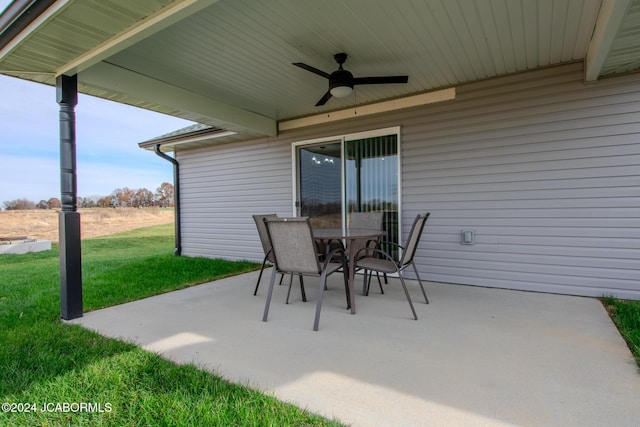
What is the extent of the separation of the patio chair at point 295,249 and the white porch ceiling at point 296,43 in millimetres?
1633

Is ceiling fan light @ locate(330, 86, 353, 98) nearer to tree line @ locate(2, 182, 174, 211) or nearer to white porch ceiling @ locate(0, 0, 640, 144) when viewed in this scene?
white porch ceiling @ locate(0, 0, 640, 144)

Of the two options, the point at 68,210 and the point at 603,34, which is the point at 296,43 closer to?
the point at 603,34

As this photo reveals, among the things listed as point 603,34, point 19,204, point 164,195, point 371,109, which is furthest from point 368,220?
point 164,195

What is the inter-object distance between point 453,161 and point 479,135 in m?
0.42

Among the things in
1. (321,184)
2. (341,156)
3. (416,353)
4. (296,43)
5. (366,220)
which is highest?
(296,43)

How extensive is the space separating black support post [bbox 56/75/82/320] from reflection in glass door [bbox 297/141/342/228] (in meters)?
3.12

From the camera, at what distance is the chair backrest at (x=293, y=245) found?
2.59 m

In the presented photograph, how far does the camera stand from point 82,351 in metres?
2.09

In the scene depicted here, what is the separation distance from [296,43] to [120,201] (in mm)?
15053

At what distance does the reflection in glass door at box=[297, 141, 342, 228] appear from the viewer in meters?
4.92

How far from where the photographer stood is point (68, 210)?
2.82 meters

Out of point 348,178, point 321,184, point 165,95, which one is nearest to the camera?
point 165,95

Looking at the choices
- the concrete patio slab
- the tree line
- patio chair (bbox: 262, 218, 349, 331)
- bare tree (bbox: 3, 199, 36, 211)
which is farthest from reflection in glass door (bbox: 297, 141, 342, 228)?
bare tree (bbox: 3, 199, 36, 211)

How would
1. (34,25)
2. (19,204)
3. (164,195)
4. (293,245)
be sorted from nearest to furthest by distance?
(34,25), (293,245), (19,204), (164,195)
